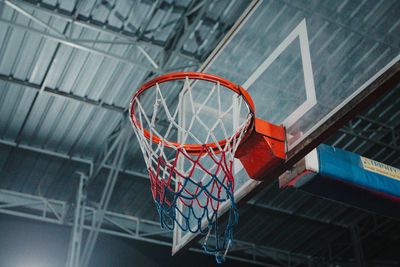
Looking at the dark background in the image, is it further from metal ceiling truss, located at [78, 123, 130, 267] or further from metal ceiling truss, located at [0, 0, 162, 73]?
metal ceiling truss, located at [0, 0, 162, 73]

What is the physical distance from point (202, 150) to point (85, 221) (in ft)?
26.8

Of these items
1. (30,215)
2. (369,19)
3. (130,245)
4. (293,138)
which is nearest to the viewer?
(369,19)

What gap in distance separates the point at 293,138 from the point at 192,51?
15.8ft

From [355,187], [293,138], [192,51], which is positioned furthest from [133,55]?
[293,138]

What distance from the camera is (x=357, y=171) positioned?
528 centimetres

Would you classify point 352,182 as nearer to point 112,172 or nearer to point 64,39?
point 64,39

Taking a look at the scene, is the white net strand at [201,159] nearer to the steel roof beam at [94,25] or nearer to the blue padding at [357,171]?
the blue padding at [357,171]

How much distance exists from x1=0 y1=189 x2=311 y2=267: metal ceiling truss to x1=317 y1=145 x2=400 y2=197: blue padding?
6062 millimetres

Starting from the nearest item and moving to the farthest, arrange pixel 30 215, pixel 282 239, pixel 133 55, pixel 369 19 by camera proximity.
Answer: pixel 369 19
pixel 133 55
pixel 30 215
pixel 282 239

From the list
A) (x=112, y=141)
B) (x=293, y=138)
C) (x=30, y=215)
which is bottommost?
(x=293, y=138)

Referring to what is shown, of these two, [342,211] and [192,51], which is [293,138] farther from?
[342,211]

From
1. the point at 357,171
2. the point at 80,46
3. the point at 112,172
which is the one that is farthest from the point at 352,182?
the point at 112,172

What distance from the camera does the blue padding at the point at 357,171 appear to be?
4836mm

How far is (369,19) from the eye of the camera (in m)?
3.46
